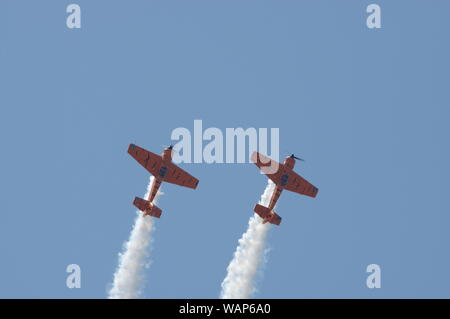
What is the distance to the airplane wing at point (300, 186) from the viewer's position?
13975 centimetres

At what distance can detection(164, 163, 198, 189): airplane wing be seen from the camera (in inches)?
5423

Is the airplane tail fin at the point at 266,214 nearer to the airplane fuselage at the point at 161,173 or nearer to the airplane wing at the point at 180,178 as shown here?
the airplane wing at the point at 180,178

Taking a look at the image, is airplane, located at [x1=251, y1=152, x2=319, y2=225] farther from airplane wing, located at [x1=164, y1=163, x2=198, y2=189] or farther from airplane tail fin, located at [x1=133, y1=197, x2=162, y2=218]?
airplane tail fin, located at [x1=133, y1=197, x2=162, y2=218]

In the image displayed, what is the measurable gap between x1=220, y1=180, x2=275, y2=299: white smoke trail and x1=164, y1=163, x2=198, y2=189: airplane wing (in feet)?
27.0

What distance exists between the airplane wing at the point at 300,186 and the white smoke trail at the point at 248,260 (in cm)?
226

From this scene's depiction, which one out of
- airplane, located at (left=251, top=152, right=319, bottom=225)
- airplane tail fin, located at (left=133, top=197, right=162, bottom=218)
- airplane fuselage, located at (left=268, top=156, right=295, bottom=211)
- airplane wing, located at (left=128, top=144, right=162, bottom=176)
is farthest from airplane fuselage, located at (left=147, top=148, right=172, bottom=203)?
airplane fuselage, located at (left=268, top=156, right=295, bottom=211)

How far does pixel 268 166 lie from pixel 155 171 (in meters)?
12.9

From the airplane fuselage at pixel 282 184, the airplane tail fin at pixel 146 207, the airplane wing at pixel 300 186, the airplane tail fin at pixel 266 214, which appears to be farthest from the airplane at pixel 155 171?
the airplane wing at pixel 300 186

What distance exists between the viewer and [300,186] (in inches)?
5561

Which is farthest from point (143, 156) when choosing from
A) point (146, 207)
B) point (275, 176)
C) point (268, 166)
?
point (275, 176)

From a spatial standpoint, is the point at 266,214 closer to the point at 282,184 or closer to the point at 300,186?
the point at 282,184
